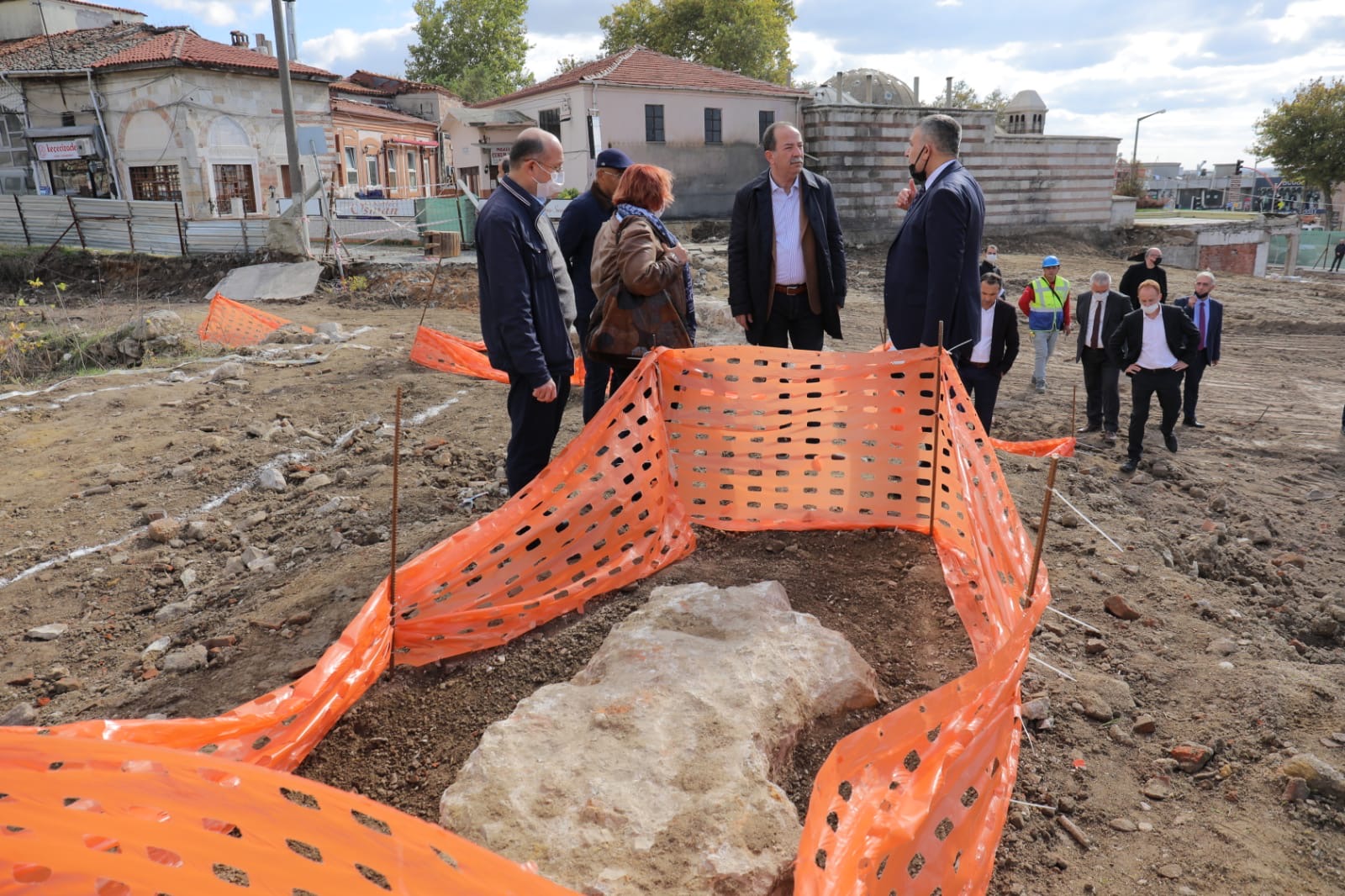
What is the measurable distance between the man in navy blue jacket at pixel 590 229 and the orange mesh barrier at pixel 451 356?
3883 millimetres

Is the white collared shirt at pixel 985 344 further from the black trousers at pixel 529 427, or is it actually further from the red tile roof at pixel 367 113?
the red tile roof at pixel 367 113

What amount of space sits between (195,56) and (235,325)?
846 inches

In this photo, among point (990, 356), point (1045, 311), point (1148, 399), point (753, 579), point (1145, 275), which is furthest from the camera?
point (1045, 311)

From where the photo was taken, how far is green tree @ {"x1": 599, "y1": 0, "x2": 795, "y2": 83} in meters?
42.8

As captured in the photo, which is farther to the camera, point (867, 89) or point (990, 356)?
point (867, 89)

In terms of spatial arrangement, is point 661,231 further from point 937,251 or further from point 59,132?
point 59,132

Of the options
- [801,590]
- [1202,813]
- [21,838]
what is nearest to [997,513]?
[801,590]

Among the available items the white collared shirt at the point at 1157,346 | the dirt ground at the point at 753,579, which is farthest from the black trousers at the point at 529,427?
the white collared shirt at the point at 1157,346

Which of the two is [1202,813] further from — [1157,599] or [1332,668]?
[1157,599]

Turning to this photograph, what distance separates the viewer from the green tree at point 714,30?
4284cm

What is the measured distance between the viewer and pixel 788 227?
15.1ft

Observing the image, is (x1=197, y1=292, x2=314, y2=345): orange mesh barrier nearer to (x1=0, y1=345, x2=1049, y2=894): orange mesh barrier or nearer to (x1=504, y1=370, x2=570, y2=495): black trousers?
(x1=504, y1=370, x2=570, y2=495): black trousers

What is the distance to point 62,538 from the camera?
5074 mm

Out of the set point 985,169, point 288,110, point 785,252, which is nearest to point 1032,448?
point 785,252
